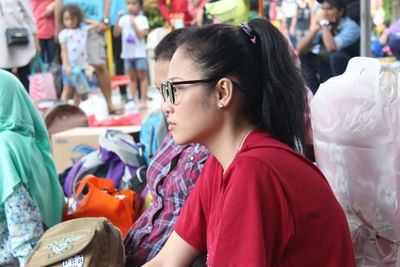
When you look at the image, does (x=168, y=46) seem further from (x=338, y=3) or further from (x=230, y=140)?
(x=338, y=3)

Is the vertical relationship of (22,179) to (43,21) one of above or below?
below

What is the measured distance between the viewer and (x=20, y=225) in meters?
2.16

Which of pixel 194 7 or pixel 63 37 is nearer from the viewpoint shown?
pixel 63 37

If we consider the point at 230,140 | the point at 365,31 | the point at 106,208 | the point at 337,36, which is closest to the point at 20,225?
the point at 106,208

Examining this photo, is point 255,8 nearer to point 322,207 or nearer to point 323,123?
point 323,123

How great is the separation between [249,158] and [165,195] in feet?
2.96

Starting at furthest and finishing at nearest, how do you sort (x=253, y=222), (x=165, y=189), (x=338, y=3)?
(x=338, y=3), (x=165, y=189), (x=253, y=222)

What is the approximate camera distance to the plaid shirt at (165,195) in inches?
81.2

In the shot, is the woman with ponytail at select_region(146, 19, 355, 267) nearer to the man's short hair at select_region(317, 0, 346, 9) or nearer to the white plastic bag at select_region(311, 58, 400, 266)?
the white plastic bag at select_region(311, 58, 400, 266)

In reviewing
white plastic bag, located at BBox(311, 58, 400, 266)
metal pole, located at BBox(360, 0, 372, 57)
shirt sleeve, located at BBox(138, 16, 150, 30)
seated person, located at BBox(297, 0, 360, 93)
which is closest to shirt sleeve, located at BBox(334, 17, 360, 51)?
seated person, located at BBox(297, 0, 360, 93)

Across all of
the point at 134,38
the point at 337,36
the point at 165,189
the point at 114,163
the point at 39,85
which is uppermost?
the point at 337,36

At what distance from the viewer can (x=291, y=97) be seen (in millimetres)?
1480

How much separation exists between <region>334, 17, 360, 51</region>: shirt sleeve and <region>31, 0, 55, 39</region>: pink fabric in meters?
3.77

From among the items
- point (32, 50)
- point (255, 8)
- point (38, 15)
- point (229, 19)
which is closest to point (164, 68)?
point (229, 19)
